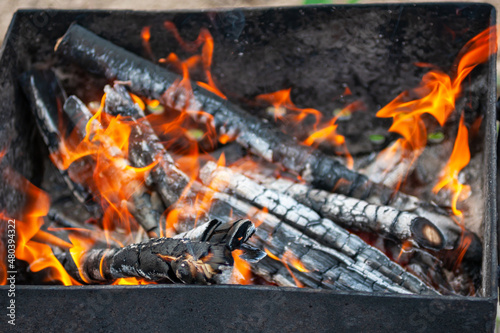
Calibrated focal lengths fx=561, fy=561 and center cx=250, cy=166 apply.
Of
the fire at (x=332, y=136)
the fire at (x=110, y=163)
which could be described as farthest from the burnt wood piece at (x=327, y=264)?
the fire at (x=332, y=136)

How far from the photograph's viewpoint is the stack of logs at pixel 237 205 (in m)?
1.86

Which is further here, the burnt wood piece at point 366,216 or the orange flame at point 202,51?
the orange flame at point 202,51

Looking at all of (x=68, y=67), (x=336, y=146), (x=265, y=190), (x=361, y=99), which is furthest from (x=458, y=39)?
(x=68, y=67)

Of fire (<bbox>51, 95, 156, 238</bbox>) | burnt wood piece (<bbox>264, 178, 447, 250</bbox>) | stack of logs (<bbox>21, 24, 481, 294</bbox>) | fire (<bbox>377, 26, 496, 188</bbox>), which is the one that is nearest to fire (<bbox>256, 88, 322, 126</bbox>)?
stack of logs (<bbox>21, 24, 481, 294</bbox>)

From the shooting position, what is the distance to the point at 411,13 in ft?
8.39

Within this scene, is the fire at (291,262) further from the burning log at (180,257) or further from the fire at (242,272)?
the burning log at (180,257)

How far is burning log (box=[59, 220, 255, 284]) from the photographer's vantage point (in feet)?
5.56

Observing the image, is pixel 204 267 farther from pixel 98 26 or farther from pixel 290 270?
pixel 98 26

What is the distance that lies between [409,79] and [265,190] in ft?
3.12

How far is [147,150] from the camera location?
2518 mm

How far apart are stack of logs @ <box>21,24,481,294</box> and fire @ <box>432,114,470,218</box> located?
23cm

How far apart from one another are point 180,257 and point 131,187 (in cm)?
78

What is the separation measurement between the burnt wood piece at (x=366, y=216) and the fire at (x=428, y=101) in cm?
54

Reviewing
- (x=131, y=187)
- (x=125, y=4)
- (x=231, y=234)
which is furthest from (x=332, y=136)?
(x=125, y=4)
